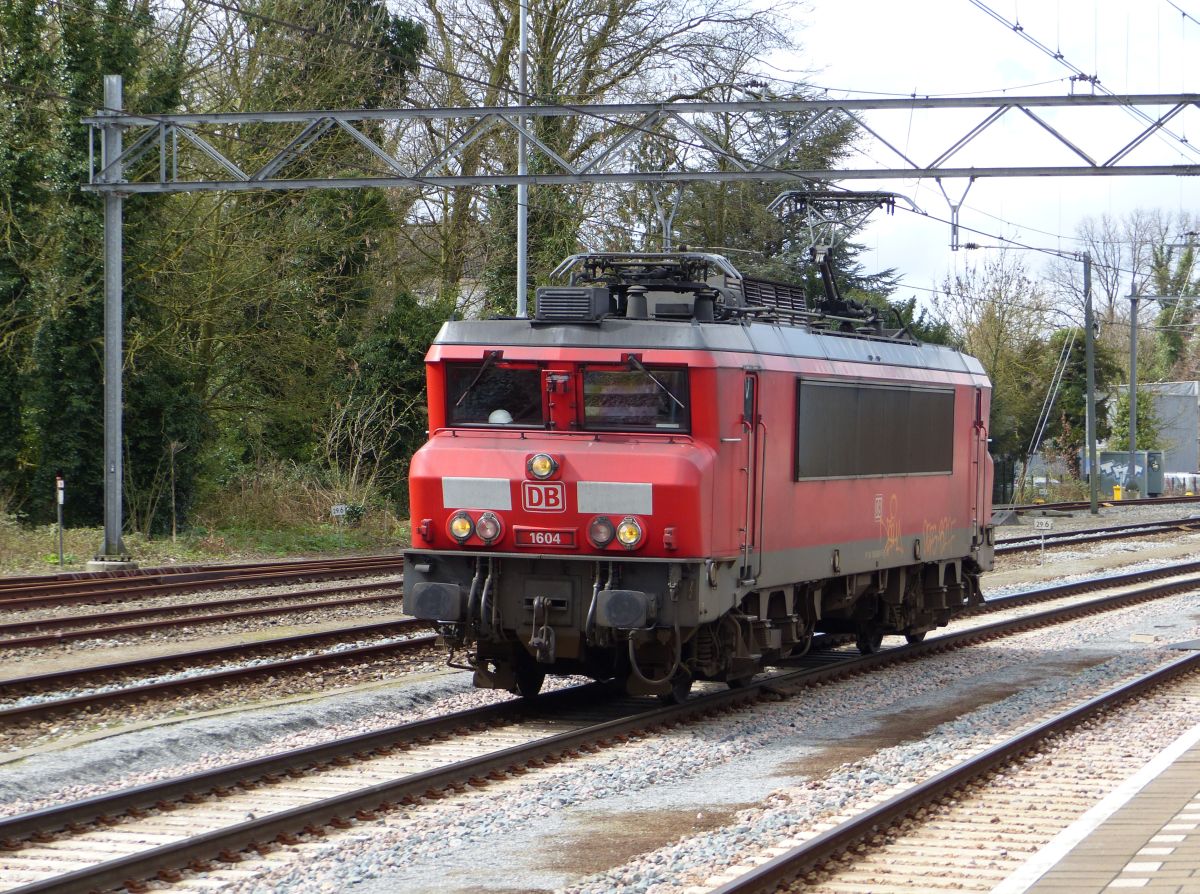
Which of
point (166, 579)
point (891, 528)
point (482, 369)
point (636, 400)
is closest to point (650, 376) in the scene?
point (636, 400)

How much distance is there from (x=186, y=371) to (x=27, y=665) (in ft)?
56.8

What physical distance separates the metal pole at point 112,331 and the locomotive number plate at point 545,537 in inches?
518

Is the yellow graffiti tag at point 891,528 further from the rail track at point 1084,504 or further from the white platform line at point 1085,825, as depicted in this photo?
the rail track at point 1084,504

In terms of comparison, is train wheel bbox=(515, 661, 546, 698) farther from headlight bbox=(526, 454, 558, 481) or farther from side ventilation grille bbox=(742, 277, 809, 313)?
side ventilation grille bbox=(742, 277, 809, 313)

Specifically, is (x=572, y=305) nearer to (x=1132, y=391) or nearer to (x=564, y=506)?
(x=564, y=506)

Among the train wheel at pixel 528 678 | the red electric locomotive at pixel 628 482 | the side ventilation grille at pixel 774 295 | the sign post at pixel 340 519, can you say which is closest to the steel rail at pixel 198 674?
the red electric locomotive at pixel 628 482

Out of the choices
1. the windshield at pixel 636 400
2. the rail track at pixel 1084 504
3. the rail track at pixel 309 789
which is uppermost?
the windshield at pixel 636 400

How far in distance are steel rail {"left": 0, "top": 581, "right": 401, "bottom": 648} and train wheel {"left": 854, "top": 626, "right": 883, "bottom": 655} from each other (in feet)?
21.0

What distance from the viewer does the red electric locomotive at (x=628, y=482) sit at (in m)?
11.4

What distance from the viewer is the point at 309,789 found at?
9391 millimetres

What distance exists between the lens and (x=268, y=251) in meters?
32.3

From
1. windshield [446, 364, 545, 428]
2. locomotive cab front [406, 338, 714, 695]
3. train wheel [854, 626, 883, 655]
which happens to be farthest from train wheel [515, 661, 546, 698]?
train wheel [854, 626, 883, 655]

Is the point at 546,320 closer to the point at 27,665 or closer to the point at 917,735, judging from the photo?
the point at 917,735

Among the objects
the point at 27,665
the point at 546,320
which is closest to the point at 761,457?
the point at 546,320
